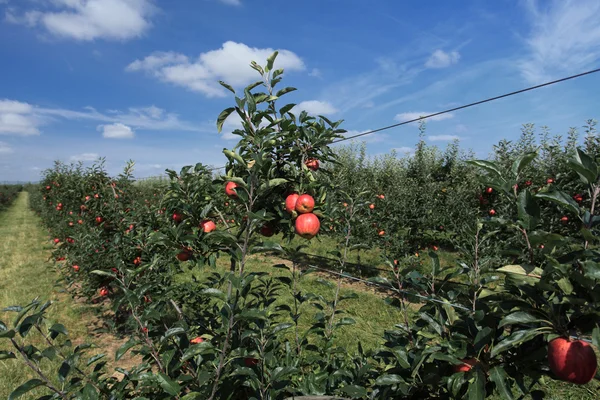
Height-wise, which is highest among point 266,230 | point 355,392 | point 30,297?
point 266,230

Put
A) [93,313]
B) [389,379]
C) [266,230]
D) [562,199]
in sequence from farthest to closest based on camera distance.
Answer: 1. [93,313]
2. [266,230]
3. [389,379]
4. [562,199]

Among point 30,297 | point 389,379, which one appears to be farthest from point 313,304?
point 30,297

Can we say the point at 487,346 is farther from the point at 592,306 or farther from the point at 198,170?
the point at 198,170

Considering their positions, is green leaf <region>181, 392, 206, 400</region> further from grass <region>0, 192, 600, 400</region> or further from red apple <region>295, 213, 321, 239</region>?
grass <region>0, 192, 600, 400</region>

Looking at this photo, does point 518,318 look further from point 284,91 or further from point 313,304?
point 284,91

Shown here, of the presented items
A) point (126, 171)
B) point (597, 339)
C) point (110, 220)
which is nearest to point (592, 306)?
point (597, 339)

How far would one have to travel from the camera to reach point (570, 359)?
0.92 m

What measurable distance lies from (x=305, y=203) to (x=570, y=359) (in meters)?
1.14

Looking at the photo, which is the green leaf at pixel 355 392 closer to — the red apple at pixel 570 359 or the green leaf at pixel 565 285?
the red apple at pixel 570 359

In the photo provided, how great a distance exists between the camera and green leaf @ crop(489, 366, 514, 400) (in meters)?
0.98

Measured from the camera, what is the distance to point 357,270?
27.1ft

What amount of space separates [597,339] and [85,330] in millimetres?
5639

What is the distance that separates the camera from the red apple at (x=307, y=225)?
165cm

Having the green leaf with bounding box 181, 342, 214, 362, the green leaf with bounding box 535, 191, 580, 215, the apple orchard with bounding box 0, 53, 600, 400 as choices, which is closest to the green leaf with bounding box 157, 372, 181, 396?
the apple orchard with bounding box 0, 53, 600, 400
